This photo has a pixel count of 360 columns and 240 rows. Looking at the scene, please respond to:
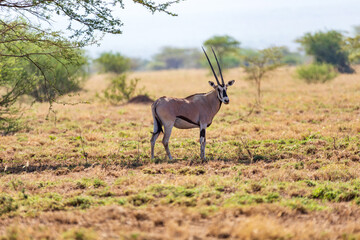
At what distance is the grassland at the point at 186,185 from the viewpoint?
5.86 metres

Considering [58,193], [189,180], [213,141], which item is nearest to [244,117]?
[213,141]

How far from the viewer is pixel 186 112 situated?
404 inches

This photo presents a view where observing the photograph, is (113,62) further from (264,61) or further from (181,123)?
(181,123)

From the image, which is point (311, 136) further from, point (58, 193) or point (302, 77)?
point (302, 77)

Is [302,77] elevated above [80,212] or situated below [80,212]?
above

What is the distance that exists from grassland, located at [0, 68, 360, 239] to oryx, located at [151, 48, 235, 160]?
0.67m

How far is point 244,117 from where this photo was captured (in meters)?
17.5

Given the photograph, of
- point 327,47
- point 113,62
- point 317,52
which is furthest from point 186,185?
point 317,52

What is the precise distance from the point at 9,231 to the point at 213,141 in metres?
7.63

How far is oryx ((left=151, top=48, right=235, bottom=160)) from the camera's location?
33.0ft

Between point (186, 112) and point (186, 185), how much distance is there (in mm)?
2872

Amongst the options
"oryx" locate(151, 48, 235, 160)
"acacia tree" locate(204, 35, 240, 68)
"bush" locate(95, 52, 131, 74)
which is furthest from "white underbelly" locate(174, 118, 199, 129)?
"acacia tree" locate(204, 35, 240, 68)

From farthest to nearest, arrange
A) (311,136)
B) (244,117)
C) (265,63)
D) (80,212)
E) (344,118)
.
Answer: (265,63) → (244,117) → (344,118) → (311,136) → (80,212)

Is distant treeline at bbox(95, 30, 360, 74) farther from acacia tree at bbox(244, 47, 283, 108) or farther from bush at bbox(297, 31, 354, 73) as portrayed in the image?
acacia tree at bbox(244, 47, 283, 108)
